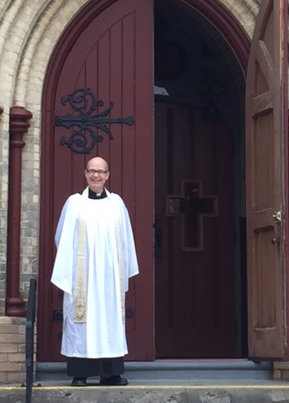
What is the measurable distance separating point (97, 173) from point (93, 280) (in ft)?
2.85

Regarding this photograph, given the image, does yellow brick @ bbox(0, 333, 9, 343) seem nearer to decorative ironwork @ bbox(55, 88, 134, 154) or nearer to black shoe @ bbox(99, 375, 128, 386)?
black shoe @ bbox(99, 375, 128, 386)

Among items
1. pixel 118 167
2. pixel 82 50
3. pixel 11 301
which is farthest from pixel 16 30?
pixel 11 301

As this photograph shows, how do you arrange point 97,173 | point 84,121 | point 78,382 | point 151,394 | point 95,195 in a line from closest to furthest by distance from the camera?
point 151,394, point 78,382, point 97,173, point 95,195, point 84,121

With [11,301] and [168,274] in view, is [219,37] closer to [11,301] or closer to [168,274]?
[168,274]

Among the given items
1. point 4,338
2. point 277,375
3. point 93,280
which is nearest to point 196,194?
point 277,375

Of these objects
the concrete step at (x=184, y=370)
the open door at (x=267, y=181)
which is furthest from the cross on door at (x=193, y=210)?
the concrete step at (x=184, y=370)

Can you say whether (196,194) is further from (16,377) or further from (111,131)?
(16,377)

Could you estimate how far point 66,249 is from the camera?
34.8ft

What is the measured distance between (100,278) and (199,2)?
291cm

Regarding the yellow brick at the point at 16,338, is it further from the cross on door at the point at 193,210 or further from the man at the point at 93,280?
the cross on door at the point at 193,210

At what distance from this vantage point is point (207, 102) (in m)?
14.3

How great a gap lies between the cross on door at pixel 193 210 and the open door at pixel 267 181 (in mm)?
2463

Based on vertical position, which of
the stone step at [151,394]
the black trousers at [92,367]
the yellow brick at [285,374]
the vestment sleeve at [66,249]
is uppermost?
the vestment sleeve at [66,249]

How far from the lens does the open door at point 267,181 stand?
35.3 feet
